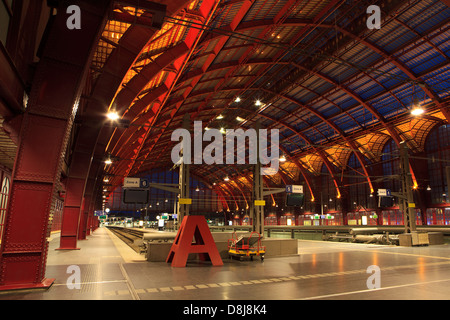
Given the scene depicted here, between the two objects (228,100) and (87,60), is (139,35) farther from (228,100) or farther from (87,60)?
(228,100)

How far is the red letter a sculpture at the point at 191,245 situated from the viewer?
11508mm

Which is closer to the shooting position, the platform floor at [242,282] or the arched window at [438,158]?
the platform floor at [242,282]

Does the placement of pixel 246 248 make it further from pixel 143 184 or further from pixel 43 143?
pixel 43 143

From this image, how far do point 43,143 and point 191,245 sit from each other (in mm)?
6673

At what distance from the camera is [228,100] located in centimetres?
3484

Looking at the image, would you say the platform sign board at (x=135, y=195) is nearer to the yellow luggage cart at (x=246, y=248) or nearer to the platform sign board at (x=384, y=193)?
the yellow luggage cart at (x=246, y=248)

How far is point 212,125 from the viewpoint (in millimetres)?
42188

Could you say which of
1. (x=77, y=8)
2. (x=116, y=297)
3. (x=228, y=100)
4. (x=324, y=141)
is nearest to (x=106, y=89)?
(x=77, y=8)

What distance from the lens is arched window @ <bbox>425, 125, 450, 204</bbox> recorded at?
115ft

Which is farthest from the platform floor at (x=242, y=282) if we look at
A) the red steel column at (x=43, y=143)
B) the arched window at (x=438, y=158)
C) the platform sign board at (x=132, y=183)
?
the arched window at (x=438, y=158)

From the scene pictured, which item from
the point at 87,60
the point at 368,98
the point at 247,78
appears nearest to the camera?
the point at 87,60

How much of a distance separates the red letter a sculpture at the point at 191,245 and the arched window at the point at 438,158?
34.4 meters

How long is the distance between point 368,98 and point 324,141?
1250 centimetres

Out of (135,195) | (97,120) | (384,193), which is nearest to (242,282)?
(135,195)
